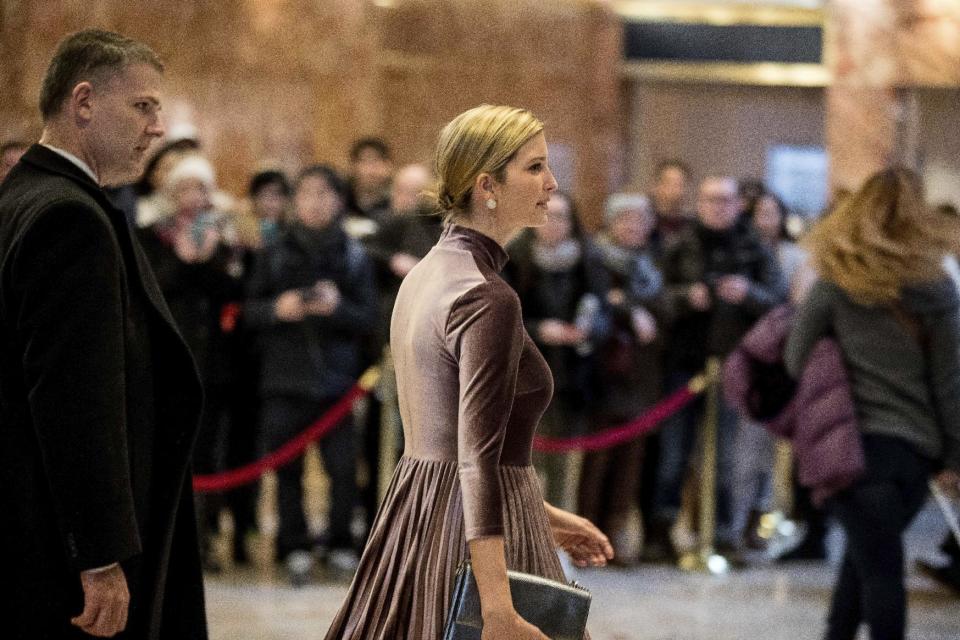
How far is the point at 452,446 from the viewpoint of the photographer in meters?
2.99

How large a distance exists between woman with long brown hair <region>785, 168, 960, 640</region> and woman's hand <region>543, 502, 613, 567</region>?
1.89 metres

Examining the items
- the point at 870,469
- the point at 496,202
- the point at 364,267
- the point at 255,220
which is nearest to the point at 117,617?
the point at 496,202

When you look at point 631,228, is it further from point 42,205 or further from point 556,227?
point 42,205

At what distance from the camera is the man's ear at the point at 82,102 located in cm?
306

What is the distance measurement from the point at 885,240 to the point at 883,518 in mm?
932

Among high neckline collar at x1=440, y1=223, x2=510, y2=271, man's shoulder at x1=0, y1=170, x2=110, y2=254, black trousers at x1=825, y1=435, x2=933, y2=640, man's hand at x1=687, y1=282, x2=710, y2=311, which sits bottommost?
black trousers at x1=825, y1=435, x2=933, y2=640

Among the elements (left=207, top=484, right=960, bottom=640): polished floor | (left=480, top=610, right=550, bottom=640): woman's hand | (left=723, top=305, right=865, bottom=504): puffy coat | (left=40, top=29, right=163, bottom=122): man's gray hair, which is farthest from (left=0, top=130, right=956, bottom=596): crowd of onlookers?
(left=480, top=610, right=550, bottom=640): woman's hand

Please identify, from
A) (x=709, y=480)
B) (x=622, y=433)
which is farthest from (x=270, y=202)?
(x=709, y=480)

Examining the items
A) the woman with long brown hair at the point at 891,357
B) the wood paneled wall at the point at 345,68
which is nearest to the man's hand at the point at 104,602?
the woman with long brown hair at the point at 891,357

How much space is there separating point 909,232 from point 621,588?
9.79ft

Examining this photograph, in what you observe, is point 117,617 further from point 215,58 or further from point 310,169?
point 215,58

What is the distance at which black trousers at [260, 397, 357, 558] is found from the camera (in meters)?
7.48

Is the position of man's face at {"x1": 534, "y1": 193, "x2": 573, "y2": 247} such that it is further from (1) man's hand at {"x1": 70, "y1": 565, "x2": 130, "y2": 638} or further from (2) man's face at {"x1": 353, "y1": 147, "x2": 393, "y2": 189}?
(1) man's hand at {"x1": 70, "y1": 565, "x2": 130, "y2": 638}

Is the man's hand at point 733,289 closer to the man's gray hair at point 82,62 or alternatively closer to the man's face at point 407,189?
the man's face at point 407,189
